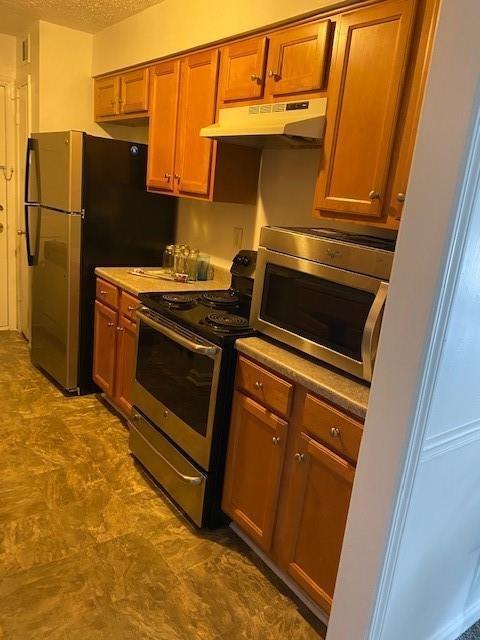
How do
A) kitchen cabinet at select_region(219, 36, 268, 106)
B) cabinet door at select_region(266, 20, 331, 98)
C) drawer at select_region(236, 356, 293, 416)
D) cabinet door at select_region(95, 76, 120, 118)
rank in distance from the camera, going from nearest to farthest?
1. drawer at select_region(236, 356, 293, 416)
2. cabinet door at select_region(266, 20, 331, 98)
3. kitchen cabinet at select_region(219, 36, 268, 106)
4. cabinet door at select_region(95, 76, 120, 118)

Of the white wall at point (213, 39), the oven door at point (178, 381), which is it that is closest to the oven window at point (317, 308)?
the oven door at point (178, 381)

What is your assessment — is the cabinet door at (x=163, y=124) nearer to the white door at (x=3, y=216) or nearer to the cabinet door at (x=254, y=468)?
the cabinet door at (x=254, y=468)

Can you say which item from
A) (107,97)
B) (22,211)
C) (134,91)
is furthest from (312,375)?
(22,211)

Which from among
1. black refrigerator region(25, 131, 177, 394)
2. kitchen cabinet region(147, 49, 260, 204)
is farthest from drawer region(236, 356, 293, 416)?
black refrigerator region(25, 131, 177, 394)

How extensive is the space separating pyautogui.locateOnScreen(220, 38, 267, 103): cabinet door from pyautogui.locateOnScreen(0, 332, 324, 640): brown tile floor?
198 cm

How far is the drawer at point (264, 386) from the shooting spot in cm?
176

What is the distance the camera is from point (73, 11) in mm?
3176

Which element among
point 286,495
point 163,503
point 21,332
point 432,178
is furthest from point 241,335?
point 21,332

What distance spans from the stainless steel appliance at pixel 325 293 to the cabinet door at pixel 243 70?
0.77 metres

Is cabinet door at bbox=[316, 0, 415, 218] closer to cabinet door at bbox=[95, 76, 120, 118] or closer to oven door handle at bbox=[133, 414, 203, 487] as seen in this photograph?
oven door handle at bbox=[133, 414, 203, 487]

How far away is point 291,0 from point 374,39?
52cm

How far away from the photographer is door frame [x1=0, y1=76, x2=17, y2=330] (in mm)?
4074

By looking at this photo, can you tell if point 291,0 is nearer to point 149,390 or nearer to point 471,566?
point 149,390

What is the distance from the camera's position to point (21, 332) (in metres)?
4.59
